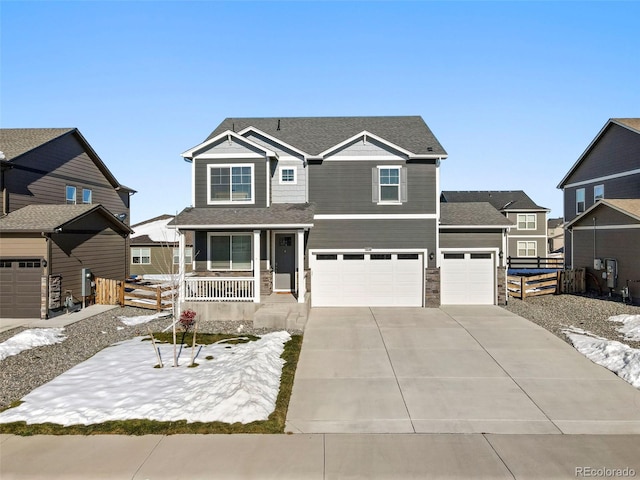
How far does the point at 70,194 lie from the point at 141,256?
1007 cm

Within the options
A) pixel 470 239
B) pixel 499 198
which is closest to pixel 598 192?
pixel 470 239

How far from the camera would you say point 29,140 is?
59.2 ft

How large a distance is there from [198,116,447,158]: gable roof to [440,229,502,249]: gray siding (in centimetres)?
319

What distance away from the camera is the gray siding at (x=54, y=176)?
16.3m

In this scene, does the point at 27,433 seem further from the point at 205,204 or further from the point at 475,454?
the point at 205,204

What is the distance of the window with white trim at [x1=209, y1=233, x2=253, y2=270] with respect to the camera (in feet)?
51.3

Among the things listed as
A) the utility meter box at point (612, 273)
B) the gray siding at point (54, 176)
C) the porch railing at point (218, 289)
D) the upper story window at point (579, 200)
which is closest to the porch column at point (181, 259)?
the porch railing at point (218, 289)

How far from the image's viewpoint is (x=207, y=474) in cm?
511

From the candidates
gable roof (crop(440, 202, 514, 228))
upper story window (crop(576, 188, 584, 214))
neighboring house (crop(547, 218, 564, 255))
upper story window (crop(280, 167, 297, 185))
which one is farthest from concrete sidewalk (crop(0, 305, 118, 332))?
neighboring house (crop(547, 218, 564, 255))

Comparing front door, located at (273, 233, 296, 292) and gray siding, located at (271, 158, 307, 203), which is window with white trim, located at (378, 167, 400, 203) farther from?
front door, located at (273, 233, 296, 292)

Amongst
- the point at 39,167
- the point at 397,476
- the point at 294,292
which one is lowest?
the point at 397,476

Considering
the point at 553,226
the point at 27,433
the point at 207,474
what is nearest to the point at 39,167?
the point at 27,433

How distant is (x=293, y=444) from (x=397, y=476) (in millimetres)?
1552

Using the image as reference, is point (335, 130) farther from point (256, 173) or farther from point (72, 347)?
point (72, 347)
